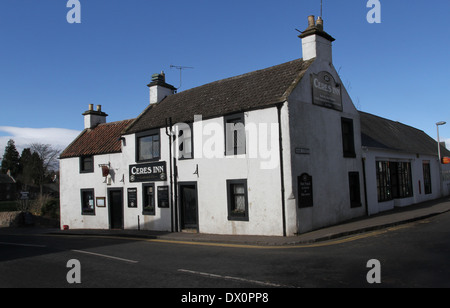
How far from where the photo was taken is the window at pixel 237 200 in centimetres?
1450

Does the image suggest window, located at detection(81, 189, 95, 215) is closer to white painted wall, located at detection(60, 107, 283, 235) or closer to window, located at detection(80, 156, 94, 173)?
window, located at detection(80, 156, 94, 173)

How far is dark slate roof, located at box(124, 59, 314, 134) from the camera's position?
1465 centimetres

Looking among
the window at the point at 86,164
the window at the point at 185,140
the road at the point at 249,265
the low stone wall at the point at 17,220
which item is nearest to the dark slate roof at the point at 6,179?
the low stone wall at the point at 17,220

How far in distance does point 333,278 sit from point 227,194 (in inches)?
334

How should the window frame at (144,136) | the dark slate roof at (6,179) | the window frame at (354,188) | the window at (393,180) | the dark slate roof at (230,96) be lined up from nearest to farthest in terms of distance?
the dark slate roof at (230,96) → the window frame at (354,188) → the window frame at (144,136) → the window at (393,180) → the dark slate roof at (6,179)

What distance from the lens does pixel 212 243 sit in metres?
13.2

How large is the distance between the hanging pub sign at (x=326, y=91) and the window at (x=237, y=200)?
16.5 ft

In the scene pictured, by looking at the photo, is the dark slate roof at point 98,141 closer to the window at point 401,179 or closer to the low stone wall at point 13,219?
the low stone wall at point 13,219

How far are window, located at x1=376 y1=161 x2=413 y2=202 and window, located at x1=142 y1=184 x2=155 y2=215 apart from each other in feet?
41.6

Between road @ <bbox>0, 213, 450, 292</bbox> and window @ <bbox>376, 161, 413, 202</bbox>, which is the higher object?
window @ <bbox>376, 161, 413, 202</bbox>

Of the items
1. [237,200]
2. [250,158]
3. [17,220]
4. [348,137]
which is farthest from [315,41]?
[17,220]

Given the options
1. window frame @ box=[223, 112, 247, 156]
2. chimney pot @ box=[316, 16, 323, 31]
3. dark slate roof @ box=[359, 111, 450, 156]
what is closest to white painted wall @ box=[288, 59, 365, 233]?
chimney pot @ box=[316, 16, 323, 31]

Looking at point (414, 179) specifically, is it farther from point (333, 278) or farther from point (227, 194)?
point (333, 278)

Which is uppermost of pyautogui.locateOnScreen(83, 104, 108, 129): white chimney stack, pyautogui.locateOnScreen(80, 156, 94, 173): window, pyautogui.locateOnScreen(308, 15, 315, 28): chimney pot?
pyautogui.locateOnScreen(308, 15, 315, 28): chimney pot
